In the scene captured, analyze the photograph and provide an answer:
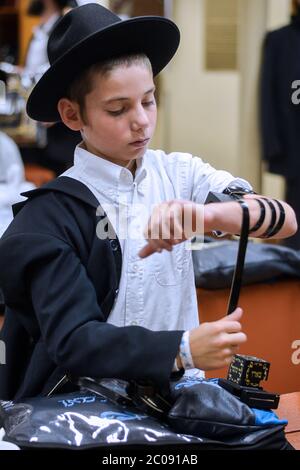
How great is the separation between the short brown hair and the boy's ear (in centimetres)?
1

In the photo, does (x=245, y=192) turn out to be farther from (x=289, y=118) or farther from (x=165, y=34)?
(x=289, y=118)

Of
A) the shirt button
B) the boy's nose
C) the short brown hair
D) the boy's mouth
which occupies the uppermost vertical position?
the short brown hair

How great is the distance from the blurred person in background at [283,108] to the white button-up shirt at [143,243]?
2103 millimetres

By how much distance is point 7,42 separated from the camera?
7.36 metres

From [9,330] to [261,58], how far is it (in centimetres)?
265

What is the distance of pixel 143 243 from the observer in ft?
3.64

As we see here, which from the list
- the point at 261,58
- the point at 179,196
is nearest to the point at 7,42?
the point at 261,58

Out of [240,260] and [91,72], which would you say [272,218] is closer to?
[240,260]

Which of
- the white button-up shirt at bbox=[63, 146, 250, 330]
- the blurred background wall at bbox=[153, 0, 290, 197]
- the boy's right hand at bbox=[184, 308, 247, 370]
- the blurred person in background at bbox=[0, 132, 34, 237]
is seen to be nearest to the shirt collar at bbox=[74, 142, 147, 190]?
the white button-up shirt at bbox=[63, 146, 250, 330]

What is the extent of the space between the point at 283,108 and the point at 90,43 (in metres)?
2.39

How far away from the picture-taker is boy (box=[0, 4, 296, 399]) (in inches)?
37.8

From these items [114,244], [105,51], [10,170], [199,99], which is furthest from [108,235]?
[199,99]

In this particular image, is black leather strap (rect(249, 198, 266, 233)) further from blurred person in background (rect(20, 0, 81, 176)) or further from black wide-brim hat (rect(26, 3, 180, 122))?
blurred person in background (rect(20, 0, 81, 176))

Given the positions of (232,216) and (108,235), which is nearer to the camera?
(232,216)
